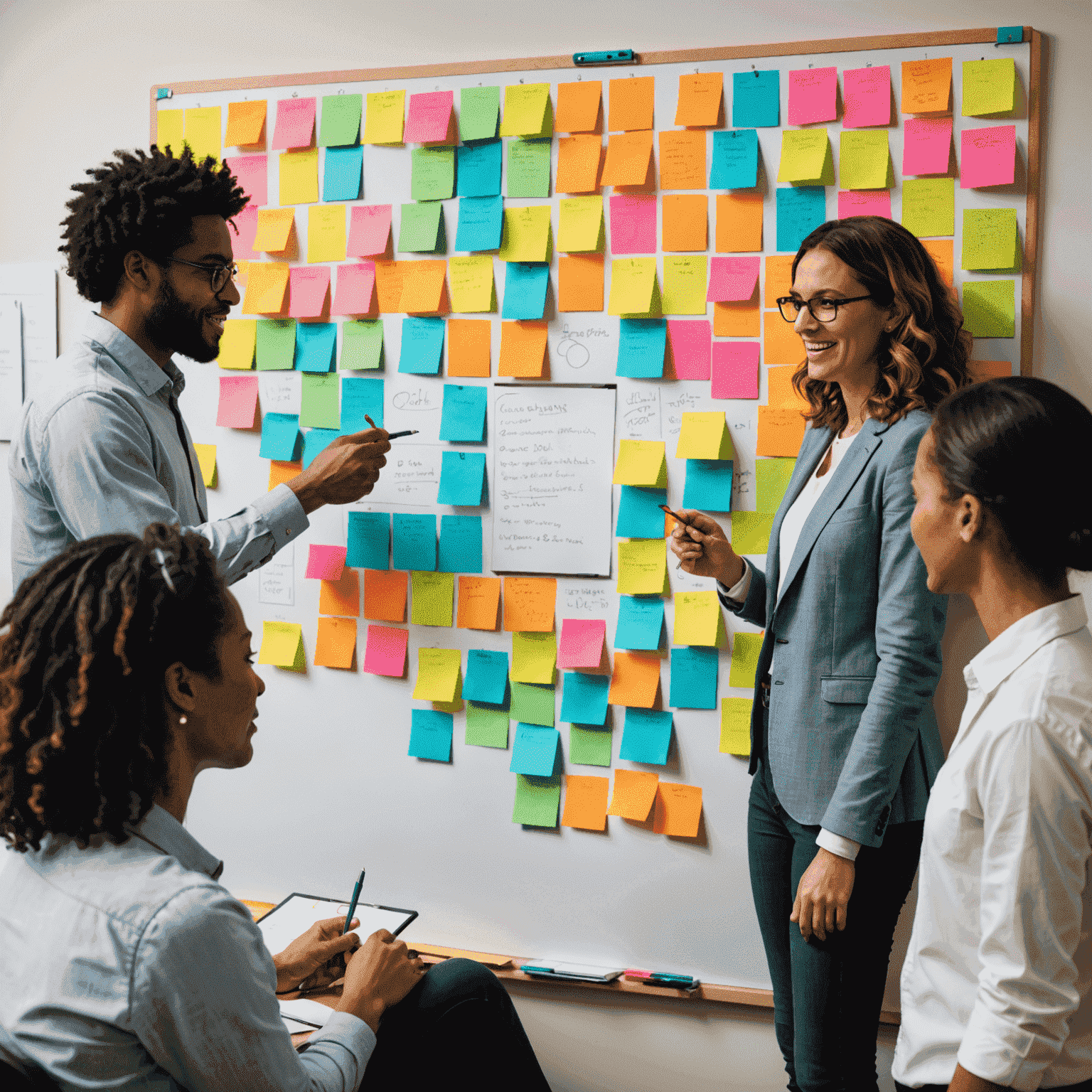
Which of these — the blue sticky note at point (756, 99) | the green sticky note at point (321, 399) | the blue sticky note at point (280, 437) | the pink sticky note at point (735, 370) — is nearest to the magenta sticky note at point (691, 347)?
the pink sticky note at point (735, 370)

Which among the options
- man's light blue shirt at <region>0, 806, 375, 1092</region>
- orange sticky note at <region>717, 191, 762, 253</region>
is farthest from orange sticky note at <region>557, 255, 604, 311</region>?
man's light blue shirt at <region>0, 806, 375, 1092</region>

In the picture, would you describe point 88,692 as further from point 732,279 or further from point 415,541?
point 732,279

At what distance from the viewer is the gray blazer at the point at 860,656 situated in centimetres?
150

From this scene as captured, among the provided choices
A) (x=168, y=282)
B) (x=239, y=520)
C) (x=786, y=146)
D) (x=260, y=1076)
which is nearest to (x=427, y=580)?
(x=239, y=520)

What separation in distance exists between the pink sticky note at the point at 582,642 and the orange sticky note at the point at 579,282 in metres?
0.65

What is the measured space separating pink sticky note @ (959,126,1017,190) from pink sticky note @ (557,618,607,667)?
110cm

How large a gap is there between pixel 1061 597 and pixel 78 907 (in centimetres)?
101

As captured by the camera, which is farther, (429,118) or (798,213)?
(429,118)

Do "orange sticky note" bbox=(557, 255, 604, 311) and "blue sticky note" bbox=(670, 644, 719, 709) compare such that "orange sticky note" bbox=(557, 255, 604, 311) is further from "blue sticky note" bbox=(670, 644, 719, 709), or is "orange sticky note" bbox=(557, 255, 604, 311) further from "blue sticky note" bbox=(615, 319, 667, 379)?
"blue sticky note" bbox=(670, 644, 719, 709)

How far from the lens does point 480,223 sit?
82.0 inches

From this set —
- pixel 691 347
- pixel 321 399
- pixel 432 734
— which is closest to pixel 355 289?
pixel 321 399

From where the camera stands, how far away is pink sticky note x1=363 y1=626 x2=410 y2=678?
7.22ft

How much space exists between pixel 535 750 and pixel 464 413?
2.41ft

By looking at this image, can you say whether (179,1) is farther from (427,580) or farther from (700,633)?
(700,633)
